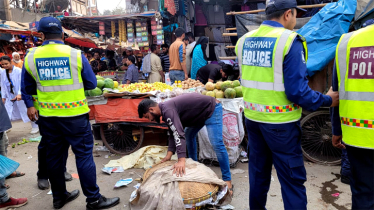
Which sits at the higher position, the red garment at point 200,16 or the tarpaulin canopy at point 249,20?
the red garment at point 200,16

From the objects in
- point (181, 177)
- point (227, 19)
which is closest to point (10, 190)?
point (181, 177)

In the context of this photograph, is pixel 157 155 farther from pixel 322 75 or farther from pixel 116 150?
pixel 322 75

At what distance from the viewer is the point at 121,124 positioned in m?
5.09

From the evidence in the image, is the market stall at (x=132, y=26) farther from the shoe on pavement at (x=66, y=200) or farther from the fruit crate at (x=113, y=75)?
the shoe on pavement at (x=66, y=200)

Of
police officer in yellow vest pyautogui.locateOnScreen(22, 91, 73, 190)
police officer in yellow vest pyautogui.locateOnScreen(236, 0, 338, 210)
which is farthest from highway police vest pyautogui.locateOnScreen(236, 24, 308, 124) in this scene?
police officer in yellow vest pyautogui.locateOnScreen(22, 91, 73, 190)

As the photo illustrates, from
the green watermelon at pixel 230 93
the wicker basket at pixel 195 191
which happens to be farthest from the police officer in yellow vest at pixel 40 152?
the green watermelon at pixel 230 93

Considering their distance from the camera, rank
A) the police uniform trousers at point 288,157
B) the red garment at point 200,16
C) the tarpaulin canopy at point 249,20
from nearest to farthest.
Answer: the police uniform trousers at point 288,157
the tarpaulin canopy at point 249,20
the red garment at point 200,16

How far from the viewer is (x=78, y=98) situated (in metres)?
3.06

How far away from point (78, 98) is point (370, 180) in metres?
2.86

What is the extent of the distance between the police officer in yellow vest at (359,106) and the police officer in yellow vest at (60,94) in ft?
8.50

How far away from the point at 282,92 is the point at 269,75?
0.55 feet

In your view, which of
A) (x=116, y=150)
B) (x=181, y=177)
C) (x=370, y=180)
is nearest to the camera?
(x=370, y=180)

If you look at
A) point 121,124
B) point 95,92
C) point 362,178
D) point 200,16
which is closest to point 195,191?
point 362,178

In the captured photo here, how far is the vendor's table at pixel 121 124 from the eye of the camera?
4855 millimetres
